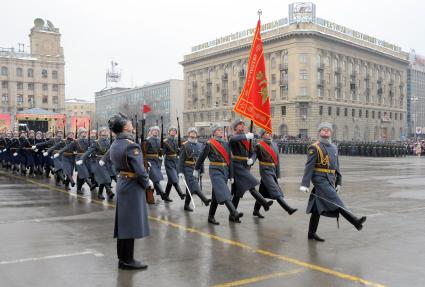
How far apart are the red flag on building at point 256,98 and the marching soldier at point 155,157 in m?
2.75

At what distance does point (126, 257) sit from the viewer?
19.5 ft

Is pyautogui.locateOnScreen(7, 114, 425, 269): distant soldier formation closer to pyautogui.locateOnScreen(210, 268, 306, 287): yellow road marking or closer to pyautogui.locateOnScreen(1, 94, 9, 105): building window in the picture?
pyautogui.locateOnScreen(210, 268, 306, 287): yellow road marking

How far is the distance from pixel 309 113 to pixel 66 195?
6305cm

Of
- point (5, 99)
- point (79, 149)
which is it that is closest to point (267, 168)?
A: point (79, 149)

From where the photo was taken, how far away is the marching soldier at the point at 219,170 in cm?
884

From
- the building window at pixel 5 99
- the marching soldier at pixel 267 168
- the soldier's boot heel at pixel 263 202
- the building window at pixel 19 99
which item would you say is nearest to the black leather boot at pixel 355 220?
the soldier's boot heel at pixel 263 202

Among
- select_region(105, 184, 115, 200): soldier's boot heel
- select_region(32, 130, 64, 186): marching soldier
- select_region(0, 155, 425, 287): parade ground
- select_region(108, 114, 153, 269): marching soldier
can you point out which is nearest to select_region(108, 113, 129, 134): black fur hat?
select_region(108, 114, 153, 269): marching soldier

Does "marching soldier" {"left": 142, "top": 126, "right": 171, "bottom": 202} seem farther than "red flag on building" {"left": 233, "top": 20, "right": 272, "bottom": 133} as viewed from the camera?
Yes

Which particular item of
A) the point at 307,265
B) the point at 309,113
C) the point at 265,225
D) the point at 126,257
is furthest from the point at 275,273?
the point at 309,113

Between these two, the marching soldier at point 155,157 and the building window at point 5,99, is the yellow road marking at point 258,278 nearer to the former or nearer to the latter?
the marching soldier at point 155,157

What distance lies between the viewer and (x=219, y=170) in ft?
29.6

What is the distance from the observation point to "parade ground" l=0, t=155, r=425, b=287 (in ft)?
18.0

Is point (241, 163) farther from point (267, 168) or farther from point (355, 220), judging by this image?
point (355, 220)

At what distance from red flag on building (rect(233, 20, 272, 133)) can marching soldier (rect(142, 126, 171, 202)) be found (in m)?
Result: 2.75
